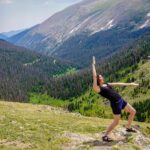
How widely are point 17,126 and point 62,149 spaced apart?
9707mm

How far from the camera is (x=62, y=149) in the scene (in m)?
33.8

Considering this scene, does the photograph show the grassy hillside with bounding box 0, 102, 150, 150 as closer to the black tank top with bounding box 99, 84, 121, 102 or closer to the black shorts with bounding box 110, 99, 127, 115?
the black shorts with bounding box 110, 99, 127, 115

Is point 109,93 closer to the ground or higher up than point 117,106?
higher up

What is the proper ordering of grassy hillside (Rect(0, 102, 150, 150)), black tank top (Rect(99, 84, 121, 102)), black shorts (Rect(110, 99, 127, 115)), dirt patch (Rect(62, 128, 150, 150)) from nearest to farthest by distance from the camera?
1. black tank top (Rect(99, 84, 121, 102))
2. black shorts (Rect(110, 99, 127, 115))
3. dirt patch (Rect(62, 128, 150, 150))
4. grassy hillside (Rect(0, 102, 150, 150))

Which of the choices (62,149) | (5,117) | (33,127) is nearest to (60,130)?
(33,127)

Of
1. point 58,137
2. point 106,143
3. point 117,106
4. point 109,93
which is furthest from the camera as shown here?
point 58,137

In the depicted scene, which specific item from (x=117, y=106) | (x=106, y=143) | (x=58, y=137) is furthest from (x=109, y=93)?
(x=58, y=137)

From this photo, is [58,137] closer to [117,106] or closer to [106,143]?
[106,143]

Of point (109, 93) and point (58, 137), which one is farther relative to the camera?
point (58, 137)

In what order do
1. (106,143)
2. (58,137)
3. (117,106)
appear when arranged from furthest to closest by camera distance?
(58,137) < (106,143) < (117,106)

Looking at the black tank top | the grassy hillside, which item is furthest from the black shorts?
the grassy hillside

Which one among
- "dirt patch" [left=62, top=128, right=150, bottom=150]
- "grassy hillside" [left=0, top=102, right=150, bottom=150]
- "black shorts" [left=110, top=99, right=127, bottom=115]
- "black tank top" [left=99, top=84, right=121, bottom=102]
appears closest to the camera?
"black tank top" [left=99, top=84, right=121, bottom=102]

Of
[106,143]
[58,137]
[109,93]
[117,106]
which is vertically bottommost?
[106,143]

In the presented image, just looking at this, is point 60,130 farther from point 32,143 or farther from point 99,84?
point 99,84
